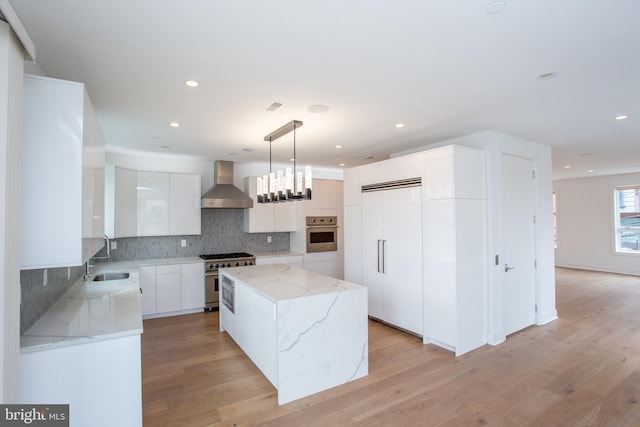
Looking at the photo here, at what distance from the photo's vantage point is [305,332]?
265 centimetres

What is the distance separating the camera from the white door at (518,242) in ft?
13.0

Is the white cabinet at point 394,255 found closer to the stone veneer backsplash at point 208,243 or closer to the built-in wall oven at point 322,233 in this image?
the built-in wall oven at point 322,233

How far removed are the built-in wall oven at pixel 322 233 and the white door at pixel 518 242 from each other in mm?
3257

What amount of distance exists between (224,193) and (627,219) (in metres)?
9.84

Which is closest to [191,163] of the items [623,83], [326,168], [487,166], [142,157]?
[142,157]

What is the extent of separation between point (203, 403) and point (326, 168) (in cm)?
→ 512

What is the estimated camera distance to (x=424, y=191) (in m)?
3.77

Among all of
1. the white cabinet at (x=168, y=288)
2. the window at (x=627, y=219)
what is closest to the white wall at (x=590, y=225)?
the window at (x=627, y=219)

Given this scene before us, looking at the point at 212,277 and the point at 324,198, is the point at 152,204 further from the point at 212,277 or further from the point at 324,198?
the point at 324,198

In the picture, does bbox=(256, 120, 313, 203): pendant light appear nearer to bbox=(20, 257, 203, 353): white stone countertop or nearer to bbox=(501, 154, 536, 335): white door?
bbox=(20, 257, 203, 353): white stone countertop

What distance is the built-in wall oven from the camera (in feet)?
20.3

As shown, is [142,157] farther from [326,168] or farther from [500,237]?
[500,237]

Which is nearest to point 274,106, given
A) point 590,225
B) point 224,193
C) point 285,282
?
point 285,282

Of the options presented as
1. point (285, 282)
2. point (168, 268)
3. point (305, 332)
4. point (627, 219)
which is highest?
point (627, 219)
